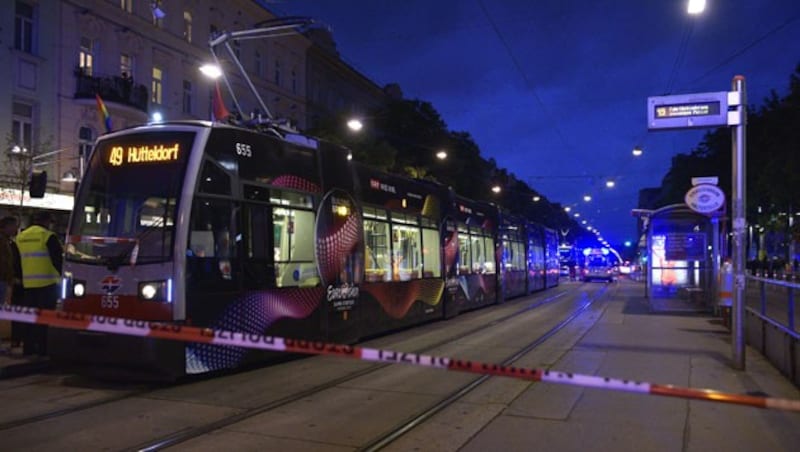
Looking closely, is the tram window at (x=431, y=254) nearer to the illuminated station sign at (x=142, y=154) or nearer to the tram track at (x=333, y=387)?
the tram track at (x=333, y=387)

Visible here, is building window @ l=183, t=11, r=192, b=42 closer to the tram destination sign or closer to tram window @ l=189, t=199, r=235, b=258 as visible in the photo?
tram window @ l=189, t=199, r=235, b=258

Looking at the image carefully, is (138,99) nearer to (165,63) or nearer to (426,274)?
(165,63)

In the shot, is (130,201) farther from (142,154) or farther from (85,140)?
(85,140)

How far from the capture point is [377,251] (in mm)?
13680

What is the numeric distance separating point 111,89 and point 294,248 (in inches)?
675

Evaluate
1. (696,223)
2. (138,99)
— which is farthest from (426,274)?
(138,99)

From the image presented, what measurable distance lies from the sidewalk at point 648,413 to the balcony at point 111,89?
62.0ft

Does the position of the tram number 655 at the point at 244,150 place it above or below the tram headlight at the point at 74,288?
above

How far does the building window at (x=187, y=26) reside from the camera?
30.1m

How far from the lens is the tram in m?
8.29

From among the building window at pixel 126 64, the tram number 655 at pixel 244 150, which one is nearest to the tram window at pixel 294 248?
the tram number 655 at pixel 244 150

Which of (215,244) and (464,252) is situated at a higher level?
(215,244)

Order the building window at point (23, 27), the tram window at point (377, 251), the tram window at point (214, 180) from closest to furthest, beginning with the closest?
the tram window at point (214, 180) < the tram window at point (377, 251) < the building window at point (23, 27)

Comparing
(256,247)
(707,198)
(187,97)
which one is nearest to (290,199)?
(256,247)
